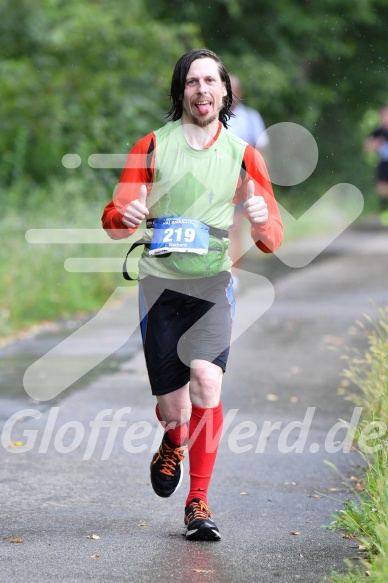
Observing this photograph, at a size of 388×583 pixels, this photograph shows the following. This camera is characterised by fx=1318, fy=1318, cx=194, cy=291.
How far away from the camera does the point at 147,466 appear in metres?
6.97

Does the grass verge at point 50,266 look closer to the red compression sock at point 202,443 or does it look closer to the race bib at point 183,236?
the red compression sock at point 202,443

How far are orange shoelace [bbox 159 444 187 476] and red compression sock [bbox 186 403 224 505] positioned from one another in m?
0.25

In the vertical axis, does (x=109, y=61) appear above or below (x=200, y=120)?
above

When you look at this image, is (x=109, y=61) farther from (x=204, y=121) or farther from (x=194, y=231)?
(x=194, y=231)

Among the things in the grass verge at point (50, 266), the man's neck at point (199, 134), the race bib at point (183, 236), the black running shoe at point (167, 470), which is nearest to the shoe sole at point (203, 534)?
the black running shoe at point (167, 470)

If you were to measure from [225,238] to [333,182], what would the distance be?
28.9 m

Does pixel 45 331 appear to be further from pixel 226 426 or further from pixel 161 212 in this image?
pixel 161 212

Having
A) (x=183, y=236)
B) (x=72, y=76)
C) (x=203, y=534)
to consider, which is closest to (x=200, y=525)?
(x=203, y=534)

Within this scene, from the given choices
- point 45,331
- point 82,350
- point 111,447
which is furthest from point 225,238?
point 45,331

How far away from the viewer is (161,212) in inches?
215

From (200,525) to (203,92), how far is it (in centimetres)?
177

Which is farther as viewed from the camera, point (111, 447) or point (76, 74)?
point (76, 74)

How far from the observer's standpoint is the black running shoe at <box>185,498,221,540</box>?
535 cm

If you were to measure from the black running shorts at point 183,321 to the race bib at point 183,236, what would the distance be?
0.61ft
